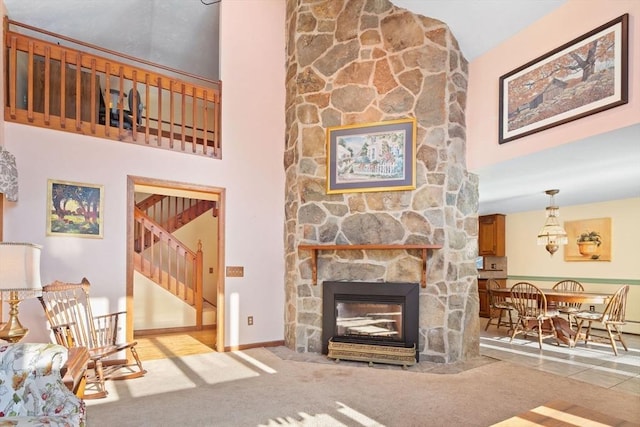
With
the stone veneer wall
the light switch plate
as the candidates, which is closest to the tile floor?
the stone veneer wall

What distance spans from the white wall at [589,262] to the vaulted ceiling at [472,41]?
0.96ft

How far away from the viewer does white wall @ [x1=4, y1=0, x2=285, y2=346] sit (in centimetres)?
375

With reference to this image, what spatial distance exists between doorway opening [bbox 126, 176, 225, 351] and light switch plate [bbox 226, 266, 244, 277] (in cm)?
9

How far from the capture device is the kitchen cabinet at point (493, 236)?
7.89 m

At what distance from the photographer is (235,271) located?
4805 mm

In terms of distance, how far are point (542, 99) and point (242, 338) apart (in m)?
4.18

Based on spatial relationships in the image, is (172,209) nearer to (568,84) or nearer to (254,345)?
(254,345)

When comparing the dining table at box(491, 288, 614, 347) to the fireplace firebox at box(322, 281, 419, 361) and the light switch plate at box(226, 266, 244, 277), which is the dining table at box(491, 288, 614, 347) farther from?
the light switch plate at box(226, 266, 244, 277)

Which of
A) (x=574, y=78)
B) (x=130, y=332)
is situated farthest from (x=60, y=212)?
(x=574, y=78)

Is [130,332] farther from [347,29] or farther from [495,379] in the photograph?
[347,29]

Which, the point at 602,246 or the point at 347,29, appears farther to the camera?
the point at 602,246

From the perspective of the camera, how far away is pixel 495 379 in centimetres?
364

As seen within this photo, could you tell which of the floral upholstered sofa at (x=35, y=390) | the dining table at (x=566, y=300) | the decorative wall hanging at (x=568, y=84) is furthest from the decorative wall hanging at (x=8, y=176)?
the dining table at (x=566, y=300)

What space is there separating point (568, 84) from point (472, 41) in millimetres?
1306
